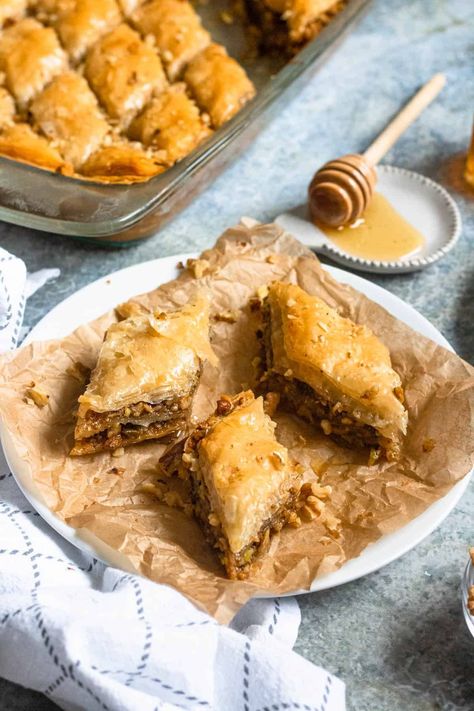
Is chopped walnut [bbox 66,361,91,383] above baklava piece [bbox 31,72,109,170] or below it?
below

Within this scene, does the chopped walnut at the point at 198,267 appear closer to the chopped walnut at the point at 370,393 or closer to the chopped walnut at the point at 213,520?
the chopped walnut at the point at 370,393

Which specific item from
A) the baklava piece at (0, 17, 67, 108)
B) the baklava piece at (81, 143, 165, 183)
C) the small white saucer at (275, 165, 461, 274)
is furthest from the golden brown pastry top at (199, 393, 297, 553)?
the baklava piece at (0, 17, 67, 108)

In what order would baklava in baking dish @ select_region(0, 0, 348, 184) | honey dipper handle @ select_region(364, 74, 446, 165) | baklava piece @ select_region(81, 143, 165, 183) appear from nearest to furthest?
baklava piece @ select_region(81, 143, 165, 183)
baklava in baking dish @ select_region(0, 0, 348, 184)
honey dipper handle @ select_region(364, 74, 446, 165)

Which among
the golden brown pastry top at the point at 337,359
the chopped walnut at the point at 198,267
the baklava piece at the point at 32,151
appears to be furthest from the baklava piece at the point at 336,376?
the baklava piece at the point at 32,151

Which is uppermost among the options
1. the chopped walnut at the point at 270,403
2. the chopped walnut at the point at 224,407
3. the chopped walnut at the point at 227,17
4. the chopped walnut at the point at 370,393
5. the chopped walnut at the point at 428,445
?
the chopped walnut at the point at 227,17

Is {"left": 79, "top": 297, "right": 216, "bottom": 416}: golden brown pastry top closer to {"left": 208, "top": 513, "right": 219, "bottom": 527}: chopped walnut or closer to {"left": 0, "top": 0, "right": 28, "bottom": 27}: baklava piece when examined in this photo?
{"left": 208, "top": 513, "right": 219, "bottom": 527}: chopped walnut

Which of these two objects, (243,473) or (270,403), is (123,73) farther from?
(243,473)

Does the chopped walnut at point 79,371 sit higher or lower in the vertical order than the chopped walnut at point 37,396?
lower
